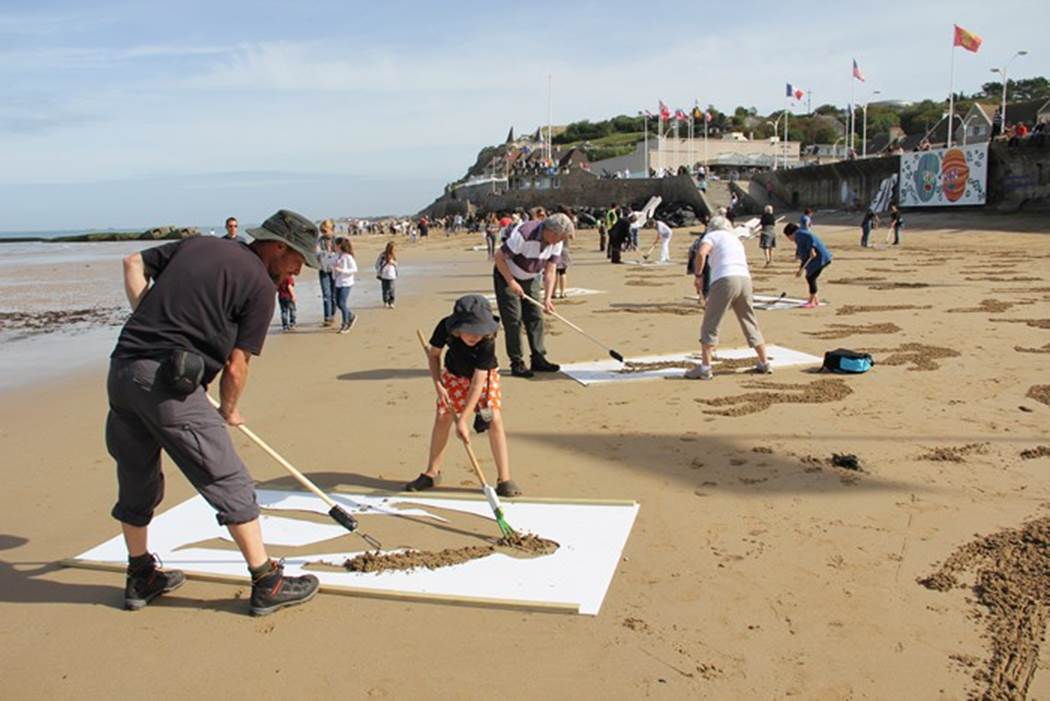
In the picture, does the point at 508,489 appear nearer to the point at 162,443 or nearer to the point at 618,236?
the point at 162,443

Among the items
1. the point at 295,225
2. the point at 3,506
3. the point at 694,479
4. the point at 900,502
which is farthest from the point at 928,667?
the point at 3,506

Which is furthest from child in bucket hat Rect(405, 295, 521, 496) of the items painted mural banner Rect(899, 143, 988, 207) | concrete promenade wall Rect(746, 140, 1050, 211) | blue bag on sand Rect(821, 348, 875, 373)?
painted mural banner Rect(899, 143, 988, 207)

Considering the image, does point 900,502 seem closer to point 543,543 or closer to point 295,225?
point 543,543

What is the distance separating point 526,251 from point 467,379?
3.67 metres

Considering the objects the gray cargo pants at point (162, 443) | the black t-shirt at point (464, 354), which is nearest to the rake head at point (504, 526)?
the black t-shirt at point (464, 354)

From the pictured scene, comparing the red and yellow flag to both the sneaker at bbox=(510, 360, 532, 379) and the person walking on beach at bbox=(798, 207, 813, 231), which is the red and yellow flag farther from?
the sneaker at bbox=(510, 360, 532, 379)

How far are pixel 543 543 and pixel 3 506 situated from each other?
3567 millimetres

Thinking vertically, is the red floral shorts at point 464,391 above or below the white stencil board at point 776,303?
above

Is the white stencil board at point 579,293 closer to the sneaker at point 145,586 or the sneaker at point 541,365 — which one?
the sneaker at point 541,365

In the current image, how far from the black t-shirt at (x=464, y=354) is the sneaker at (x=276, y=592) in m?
1.58

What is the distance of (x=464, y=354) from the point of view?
186 inches

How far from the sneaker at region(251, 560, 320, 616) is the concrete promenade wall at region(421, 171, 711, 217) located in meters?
47.9

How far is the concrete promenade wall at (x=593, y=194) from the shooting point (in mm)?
53438

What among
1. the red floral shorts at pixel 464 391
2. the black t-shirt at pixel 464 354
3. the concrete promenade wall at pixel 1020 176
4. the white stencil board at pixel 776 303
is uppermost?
the concrete promenade wall at pixel 1020 176
